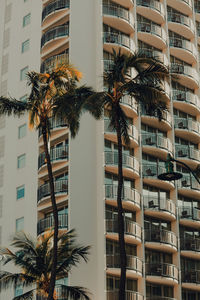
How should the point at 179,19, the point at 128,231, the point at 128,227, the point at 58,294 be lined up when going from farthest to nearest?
the point at 179,19
the point at 128,227
the point at 128,231
the point at 58,294

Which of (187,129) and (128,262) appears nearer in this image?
(128,262)

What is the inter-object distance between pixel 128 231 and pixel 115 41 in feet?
58.7

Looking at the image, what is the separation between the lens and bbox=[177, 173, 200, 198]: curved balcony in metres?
61.1

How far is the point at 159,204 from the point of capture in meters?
58.5

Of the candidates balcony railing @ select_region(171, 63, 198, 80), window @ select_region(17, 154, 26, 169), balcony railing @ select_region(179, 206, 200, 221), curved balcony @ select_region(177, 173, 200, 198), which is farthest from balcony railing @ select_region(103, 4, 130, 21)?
balcony railing @ select_region(179, 206, 200, 221)

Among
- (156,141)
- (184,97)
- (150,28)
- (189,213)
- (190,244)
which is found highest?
(150,28)

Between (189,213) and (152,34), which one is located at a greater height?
(152,34)

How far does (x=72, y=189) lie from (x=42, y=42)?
16.6m

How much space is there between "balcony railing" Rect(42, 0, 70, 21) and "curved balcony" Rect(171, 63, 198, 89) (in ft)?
40.5

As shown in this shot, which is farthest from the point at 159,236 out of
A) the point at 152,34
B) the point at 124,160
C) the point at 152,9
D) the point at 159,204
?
the point at 152,9

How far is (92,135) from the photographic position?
56.0 meters

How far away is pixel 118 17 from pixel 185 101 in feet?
34.8

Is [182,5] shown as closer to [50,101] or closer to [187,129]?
[187,129]

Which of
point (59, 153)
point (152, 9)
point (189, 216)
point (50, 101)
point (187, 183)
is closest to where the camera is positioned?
point (50, 101)
